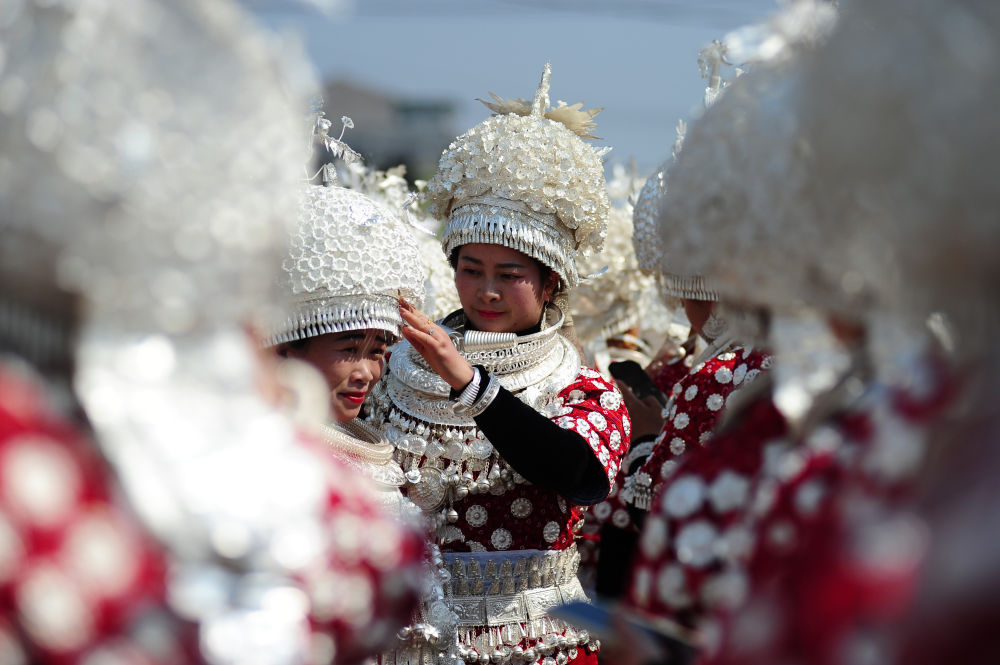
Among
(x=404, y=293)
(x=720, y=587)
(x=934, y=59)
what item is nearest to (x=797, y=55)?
(x=934, y=59)

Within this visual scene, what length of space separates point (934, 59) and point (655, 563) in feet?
2.31

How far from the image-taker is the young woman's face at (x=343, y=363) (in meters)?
2.70

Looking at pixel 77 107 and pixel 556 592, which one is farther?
pixel 556 592

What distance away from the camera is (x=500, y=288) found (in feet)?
10.5

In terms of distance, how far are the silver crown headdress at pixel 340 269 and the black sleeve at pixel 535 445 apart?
362 mm

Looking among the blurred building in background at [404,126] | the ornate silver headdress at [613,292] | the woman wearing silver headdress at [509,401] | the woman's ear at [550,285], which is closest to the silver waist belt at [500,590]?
the woman wearing silver headdress at [509,401]

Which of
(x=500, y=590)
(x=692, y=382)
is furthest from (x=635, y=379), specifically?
(x=500, y=590)

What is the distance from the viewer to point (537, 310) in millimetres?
3273

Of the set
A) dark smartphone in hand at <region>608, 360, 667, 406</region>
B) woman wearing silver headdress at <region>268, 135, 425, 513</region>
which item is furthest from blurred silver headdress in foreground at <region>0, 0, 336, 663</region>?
dark smartphone in hand at <region>608, 360, 667, 406</region>

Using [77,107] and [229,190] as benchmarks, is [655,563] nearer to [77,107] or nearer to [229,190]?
[229,190]

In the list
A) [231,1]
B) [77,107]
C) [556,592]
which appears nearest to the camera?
[77,107]

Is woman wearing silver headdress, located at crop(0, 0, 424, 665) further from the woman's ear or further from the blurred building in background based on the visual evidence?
the blurred building in background

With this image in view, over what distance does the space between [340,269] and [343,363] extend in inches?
9.9

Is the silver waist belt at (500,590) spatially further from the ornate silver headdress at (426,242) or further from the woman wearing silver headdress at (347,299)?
the ornate silver headdress at (426,242)
